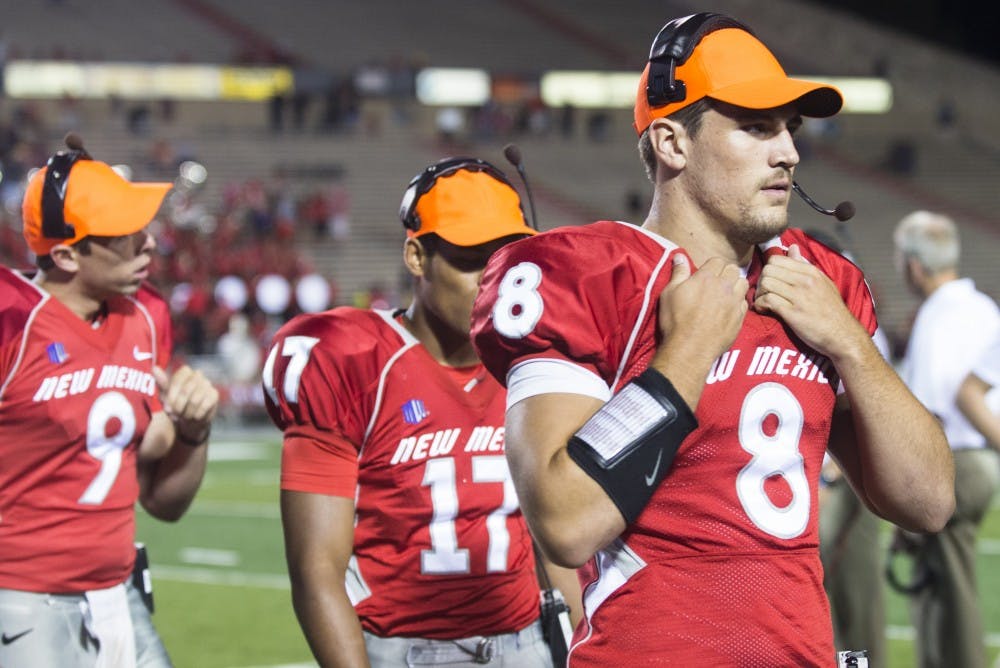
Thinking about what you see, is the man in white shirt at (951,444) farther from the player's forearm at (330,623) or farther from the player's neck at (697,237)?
the player's neck at (697,237)

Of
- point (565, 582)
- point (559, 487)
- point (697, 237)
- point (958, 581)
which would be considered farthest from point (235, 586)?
point (559, 487)

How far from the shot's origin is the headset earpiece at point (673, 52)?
248 centimetres

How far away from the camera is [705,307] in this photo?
7.55ft

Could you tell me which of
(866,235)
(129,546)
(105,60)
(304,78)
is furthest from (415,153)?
(129,546)

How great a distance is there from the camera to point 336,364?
11.0 ft

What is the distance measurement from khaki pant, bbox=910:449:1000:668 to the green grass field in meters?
1.48

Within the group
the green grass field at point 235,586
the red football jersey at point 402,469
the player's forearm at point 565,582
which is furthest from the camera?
the green grass field at point 235,586

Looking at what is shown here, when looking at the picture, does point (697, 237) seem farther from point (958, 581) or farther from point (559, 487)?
point (958, 581)

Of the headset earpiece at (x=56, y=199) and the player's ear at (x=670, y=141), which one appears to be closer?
the player's ear at (x=670, y=141)

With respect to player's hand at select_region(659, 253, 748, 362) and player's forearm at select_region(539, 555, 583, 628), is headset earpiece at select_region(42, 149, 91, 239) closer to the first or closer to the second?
player's forearm at select_region(539, 555, 583, 628)

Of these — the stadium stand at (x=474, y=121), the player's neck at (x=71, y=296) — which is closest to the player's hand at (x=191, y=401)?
the player's neck at (x=71, y=296)

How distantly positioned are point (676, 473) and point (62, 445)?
90.0 inches

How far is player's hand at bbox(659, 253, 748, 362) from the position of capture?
228 centimetres

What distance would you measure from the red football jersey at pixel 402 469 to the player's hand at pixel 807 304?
1.15 metres
